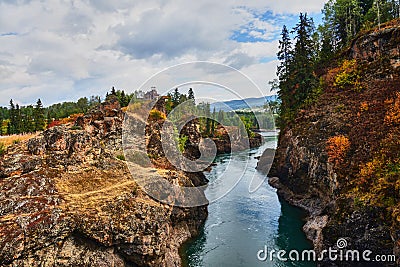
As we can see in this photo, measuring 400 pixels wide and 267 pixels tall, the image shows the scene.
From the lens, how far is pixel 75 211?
55.6 ft

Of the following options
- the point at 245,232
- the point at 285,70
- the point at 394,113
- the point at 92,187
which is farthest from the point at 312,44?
the point at 92,187

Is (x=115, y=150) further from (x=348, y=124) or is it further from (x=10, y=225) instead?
(x=348, y=124)

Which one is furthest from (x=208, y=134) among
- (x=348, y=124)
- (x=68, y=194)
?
(x=68, y=194)

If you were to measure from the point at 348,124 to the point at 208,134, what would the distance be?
184ft

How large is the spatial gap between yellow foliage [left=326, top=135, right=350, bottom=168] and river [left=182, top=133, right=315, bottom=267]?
731cm

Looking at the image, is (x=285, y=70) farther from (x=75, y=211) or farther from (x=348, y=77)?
(x=75, y=211)

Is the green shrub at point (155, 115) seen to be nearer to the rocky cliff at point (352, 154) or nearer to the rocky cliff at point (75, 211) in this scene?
the rocky cliff at point (75, 211)

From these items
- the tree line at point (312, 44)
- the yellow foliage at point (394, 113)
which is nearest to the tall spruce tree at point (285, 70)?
the tree line at point (312, 44)

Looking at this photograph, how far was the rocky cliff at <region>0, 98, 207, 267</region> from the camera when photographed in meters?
15.1

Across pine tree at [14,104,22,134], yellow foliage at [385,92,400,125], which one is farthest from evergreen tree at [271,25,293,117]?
pine tree at [14,104,22,134]

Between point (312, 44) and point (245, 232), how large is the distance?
115ft

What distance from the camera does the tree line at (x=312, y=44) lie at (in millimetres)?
39344

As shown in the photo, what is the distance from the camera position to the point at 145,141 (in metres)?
36.5

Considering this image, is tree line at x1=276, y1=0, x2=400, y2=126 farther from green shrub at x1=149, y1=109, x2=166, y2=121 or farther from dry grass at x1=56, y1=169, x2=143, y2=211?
dry grass at x1=56, y1=169, x2=143, y2=211
